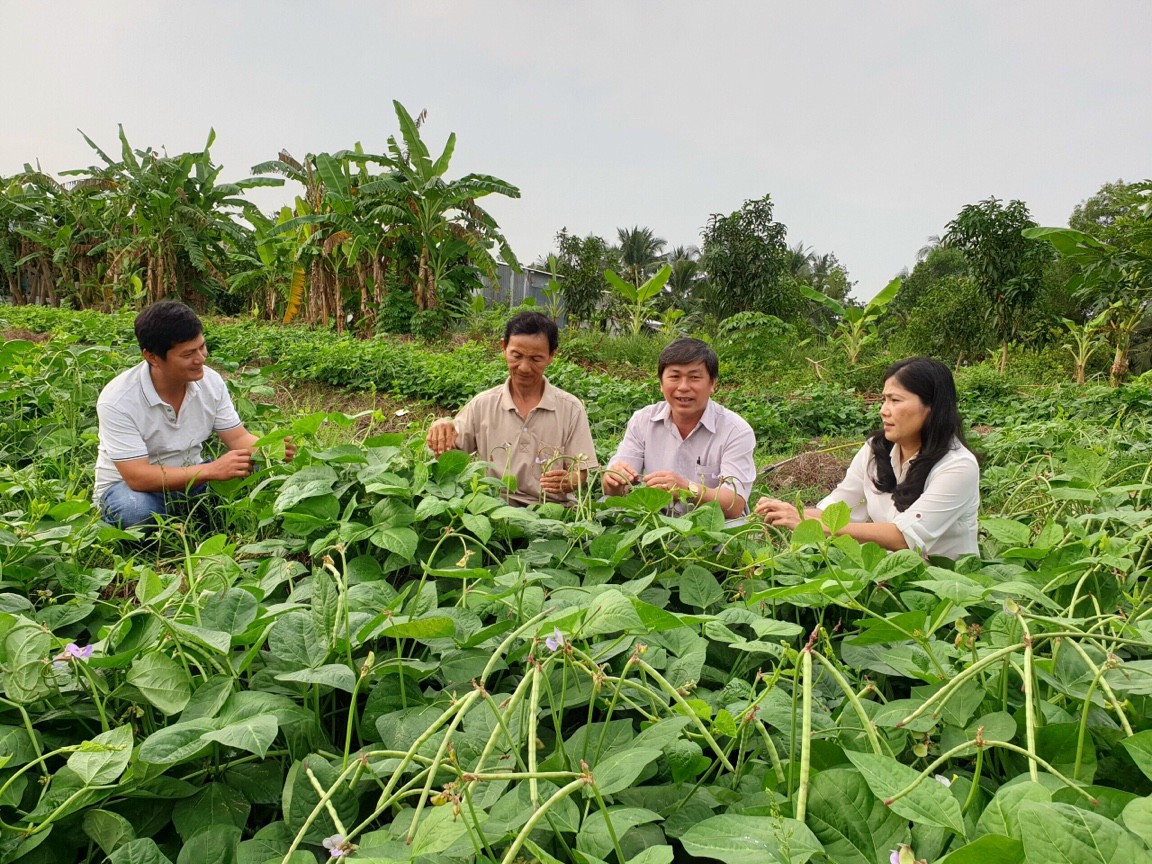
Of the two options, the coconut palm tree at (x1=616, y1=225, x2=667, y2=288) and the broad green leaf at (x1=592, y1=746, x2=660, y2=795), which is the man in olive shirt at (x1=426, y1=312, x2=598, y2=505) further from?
the coconut palm tree at (x1=616, y1=225, x2=667, y2=288)

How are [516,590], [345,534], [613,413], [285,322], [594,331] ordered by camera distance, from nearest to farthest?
1. [516,590]
2. [345,534]
3. [613,413]
4. [594,331]
5. [285,322]

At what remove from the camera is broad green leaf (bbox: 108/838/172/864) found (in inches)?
29.9

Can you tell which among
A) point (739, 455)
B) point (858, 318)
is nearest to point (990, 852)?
point (739, 455)

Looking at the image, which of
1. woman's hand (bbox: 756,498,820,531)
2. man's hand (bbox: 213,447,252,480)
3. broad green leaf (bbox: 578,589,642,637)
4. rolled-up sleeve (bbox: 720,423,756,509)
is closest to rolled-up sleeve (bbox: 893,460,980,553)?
woman's hand (bbox: 756,498,820,531)

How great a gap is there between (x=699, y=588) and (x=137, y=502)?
262 centimetres

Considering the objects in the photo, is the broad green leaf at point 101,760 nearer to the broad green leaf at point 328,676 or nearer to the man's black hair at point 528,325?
the broad green leaf at point 328,676

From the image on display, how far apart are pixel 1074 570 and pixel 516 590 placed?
910 millimetres

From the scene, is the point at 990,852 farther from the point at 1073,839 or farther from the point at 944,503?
the point at 944,503

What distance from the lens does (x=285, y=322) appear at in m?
14.4

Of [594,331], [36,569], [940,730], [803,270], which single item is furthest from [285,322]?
[803,270]

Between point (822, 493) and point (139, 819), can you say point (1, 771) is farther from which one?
point (822, 493)

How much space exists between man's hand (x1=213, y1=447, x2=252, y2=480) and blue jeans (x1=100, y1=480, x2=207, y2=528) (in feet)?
1.47

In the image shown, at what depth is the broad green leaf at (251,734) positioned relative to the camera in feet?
2.48

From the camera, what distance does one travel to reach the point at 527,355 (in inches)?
130
